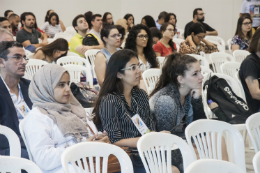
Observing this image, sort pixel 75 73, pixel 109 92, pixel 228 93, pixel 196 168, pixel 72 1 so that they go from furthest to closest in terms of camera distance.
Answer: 1. pixel 72 1
2. pixel 75 73
3. pixel 228 93
4. pixel 109 92
5. pixel 196 168

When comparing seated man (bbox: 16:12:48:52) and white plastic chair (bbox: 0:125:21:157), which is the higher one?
seated man (bbox: 16:12:48:52)

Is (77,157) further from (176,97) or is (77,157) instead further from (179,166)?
(176,97)

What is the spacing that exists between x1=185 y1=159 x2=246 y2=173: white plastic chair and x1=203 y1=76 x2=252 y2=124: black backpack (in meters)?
1.50

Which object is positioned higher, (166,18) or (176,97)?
(166,18)

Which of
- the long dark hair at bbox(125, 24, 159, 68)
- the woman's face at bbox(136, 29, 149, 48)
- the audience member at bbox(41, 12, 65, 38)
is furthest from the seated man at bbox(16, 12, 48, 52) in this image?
the woman's face at bbox(136, 29, 149, 48)

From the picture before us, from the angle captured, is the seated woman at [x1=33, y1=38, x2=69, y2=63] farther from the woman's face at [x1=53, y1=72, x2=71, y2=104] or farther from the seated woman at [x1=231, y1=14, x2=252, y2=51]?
the seated woman at [x1=231, y1=14, x2=252, y2=51]

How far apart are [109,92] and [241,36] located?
4063mm

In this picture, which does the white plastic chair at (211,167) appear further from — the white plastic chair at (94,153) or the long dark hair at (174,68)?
the long dark hair at (174,68)

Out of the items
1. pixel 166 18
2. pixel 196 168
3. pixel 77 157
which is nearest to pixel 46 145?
pixel 77 157

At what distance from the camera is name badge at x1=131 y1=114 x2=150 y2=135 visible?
222 cm

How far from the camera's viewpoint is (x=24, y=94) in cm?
256

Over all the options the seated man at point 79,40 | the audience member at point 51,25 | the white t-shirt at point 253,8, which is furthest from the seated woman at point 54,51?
the white t-shirt at point 253,8

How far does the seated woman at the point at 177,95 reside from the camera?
2.36 m

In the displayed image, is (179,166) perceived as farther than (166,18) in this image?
No
